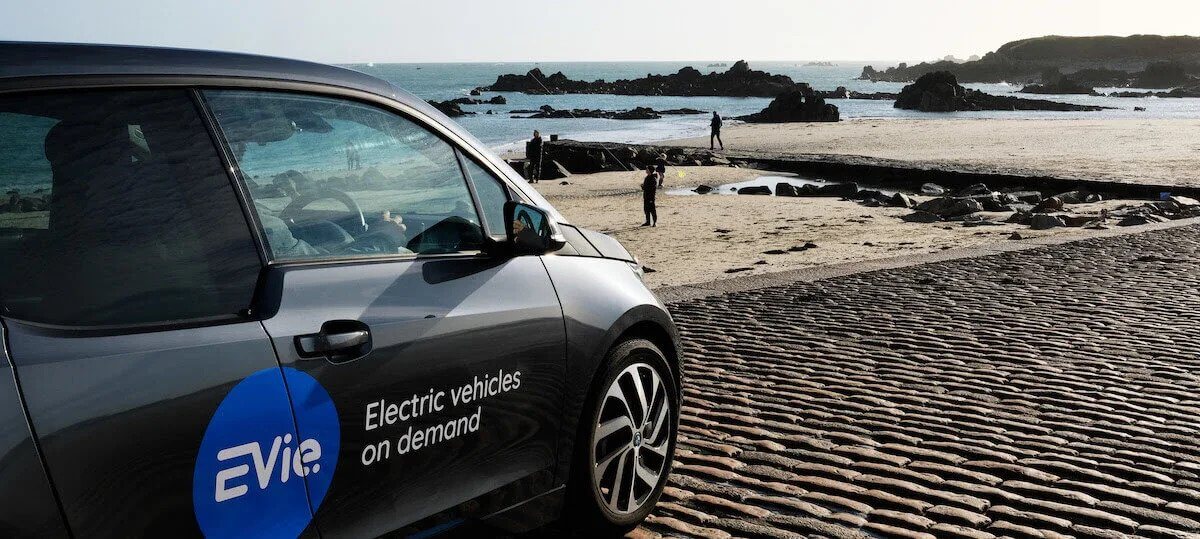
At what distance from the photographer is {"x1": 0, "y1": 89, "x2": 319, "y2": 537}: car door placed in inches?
84.0

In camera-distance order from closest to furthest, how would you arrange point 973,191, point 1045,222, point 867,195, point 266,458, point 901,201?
1. point 266,458
2. point 1045,222
3. point 901,201
4. point 973,191
5. point 867,195

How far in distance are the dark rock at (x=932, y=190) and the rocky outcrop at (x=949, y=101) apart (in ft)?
251

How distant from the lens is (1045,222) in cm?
2009

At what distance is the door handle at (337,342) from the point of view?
2.60 m

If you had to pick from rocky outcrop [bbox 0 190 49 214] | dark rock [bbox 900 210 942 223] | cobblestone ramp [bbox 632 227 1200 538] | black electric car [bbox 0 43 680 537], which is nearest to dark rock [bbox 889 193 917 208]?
dark rock [bbox 900 210 942 223]

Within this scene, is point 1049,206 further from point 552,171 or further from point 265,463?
point 265,463

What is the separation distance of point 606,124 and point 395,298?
274 ft

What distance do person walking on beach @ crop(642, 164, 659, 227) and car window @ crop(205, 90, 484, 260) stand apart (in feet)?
60.5

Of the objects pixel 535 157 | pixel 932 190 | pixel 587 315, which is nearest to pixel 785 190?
pixel 932 190

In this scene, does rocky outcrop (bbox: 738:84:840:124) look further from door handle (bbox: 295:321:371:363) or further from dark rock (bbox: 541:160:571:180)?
door handle (bbox: 295:321:371:363)

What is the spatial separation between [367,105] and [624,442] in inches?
59.0

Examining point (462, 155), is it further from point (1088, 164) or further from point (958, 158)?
point (958, 158)

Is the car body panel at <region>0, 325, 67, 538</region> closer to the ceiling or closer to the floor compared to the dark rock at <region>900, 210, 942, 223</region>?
closer to the ceiling

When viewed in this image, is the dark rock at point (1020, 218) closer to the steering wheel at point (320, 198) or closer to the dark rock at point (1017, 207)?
the dark rock at point (1017, 207)
